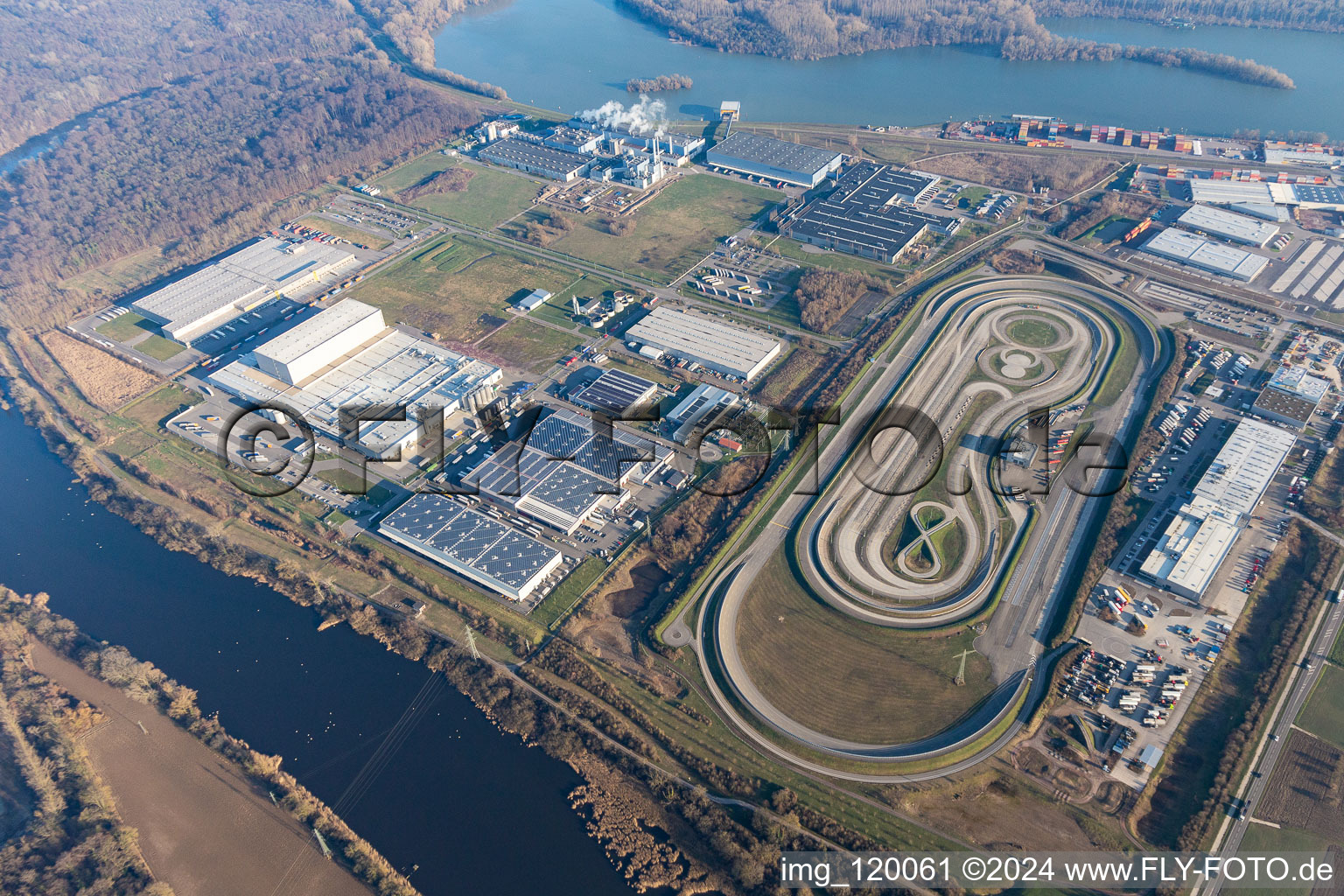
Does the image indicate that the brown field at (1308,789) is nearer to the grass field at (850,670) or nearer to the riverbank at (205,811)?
the grass field at (850,670)

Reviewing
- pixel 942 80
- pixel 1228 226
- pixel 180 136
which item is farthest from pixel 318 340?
pixel 942 80

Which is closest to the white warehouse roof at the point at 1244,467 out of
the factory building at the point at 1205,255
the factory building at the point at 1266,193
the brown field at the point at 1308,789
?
the brown field at the point at 1308,789

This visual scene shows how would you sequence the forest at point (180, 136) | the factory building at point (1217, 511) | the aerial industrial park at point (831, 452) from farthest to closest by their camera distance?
the forest at point (180, 136) → the factory building at point (1217, 511) → the aerial industrial park at point (831, 452)

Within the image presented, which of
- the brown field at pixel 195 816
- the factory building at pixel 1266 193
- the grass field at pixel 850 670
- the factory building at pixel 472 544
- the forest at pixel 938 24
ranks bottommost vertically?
the brown field at pixel 195 816

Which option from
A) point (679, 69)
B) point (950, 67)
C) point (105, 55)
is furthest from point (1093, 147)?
point (105, 55)

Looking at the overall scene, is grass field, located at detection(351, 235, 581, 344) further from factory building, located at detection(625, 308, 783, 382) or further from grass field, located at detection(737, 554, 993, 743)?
grass field, located at detection(737, 554, 993, 743)

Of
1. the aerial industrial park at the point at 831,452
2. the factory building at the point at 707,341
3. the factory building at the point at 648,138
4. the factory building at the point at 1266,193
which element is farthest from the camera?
the factory building at the point at 648,138
